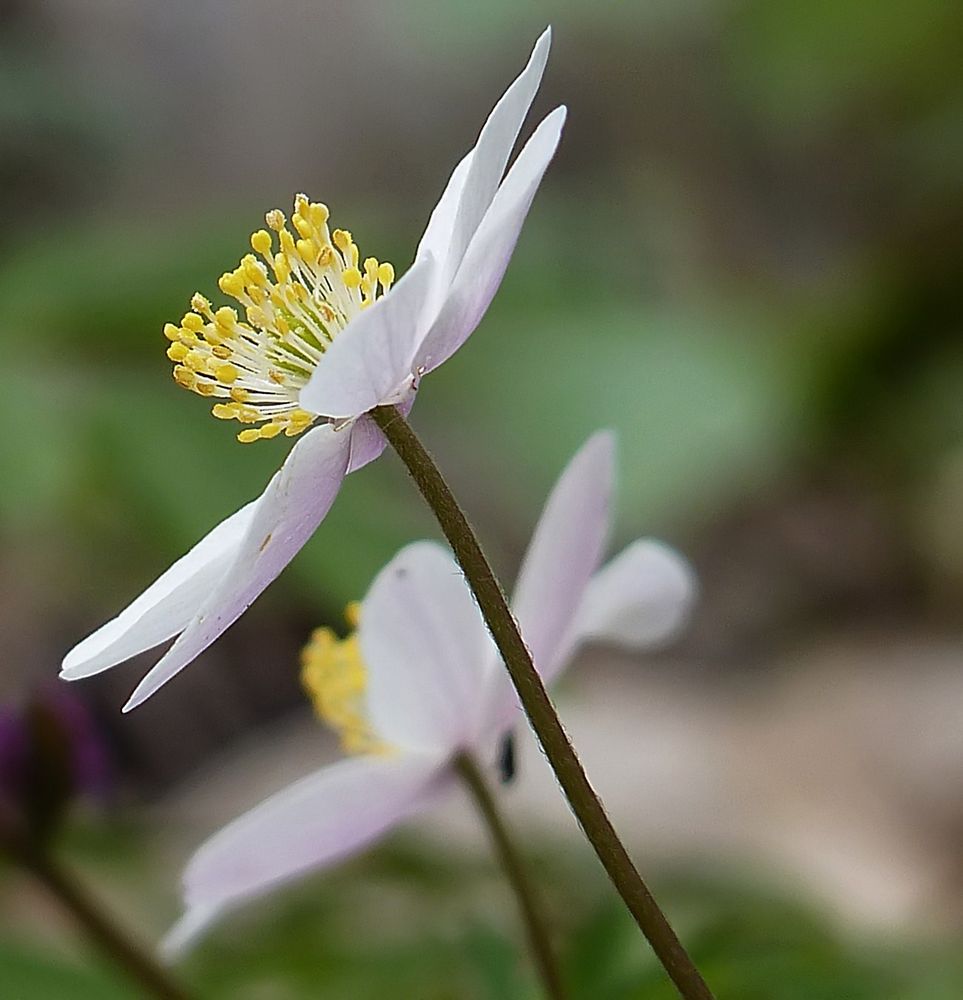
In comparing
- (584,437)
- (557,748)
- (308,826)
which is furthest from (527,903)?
(584,437)

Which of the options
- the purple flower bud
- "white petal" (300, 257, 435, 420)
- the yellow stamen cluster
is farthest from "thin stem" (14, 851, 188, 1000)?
"white petal" (300, 257, 435, 420)

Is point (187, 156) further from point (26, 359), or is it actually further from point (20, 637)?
point (26, 359)

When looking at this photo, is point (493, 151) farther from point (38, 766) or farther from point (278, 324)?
point (38, 766)

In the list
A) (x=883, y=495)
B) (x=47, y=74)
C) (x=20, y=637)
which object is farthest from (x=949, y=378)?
(x=47, y=74)

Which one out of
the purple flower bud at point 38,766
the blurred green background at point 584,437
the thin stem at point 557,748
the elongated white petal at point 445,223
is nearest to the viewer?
the thin stem at point 557,748

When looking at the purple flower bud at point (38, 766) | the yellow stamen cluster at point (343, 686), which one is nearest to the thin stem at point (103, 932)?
the purple flower bud at point (38, 766)

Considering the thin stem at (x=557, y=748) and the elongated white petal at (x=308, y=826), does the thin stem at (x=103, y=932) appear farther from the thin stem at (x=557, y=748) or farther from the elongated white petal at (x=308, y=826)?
the thin stem at (x=557, y=748)

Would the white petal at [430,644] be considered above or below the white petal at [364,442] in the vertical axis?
above
